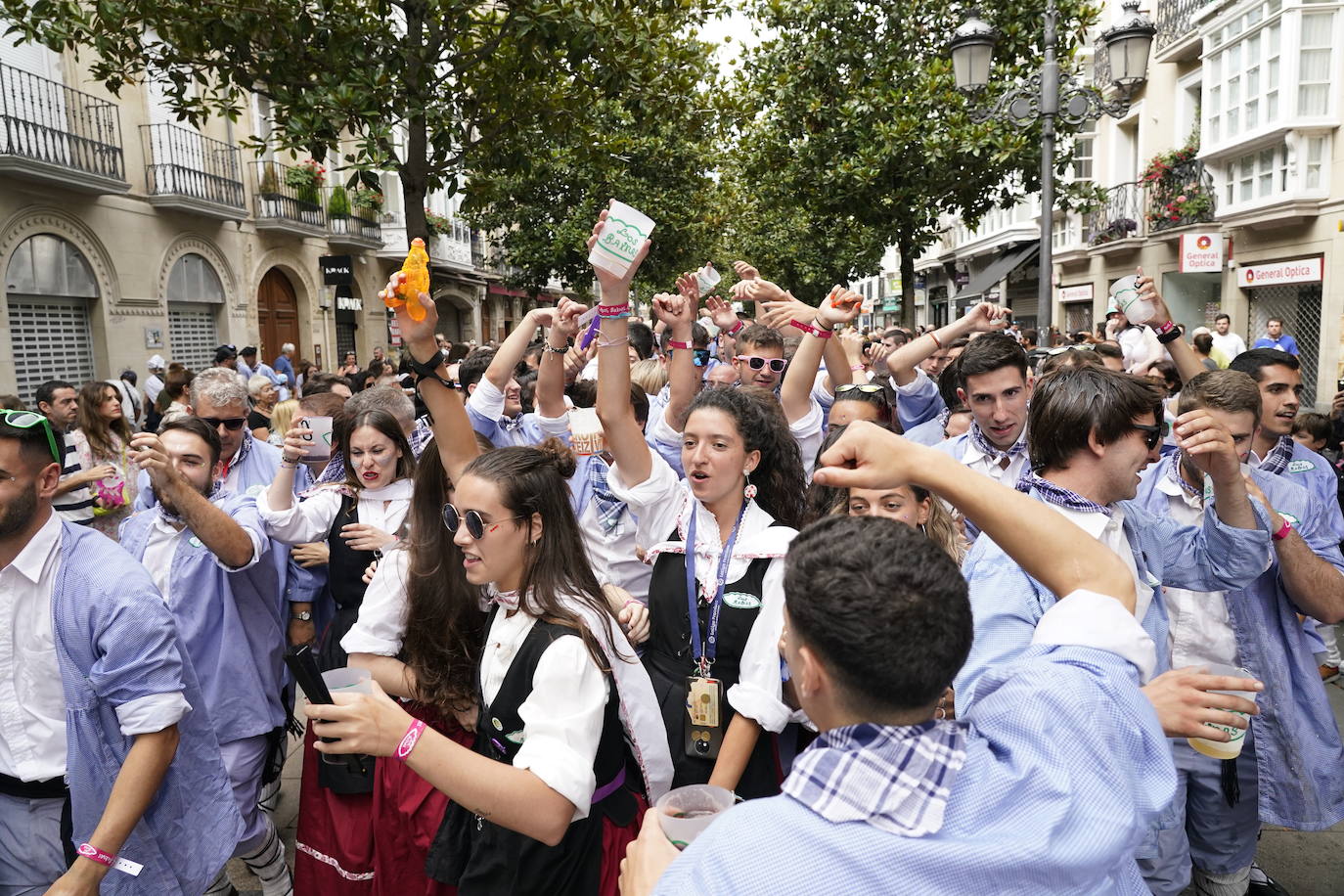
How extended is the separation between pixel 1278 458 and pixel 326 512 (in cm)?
396

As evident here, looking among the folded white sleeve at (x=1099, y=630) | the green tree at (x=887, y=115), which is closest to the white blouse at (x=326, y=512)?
the folded white sleeve at (x=1099, y=630)

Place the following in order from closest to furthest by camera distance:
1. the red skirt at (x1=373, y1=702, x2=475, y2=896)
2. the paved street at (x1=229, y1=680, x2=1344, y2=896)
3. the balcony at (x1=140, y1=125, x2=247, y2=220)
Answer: the red skirt at (x1=373, y1=702, x2=475, y2=896) < the paved street at (x1=229, y1=680, x2=1344, y2=896) < the balcony at (x1=140, y1=125, x2=247, y2=220)

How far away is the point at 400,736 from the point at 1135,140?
26.9 meters

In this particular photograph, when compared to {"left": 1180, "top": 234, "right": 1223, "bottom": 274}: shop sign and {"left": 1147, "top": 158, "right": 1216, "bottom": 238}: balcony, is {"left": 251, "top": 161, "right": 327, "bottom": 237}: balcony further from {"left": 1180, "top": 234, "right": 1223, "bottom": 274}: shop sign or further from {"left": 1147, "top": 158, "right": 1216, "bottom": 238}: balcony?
{"left": 1147, "top": 158, "right": 1216, "bottom": 238}: balcony

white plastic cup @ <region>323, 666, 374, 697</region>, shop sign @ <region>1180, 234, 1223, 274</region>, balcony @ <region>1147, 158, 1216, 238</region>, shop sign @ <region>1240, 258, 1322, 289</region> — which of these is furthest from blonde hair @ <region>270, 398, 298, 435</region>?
balcony @ <region>1147, 158, 1216, 238</region>

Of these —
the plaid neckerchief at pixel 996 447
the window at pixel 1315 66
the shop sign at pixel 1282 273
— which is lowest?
the plaid neckerchief at pixel 996 447

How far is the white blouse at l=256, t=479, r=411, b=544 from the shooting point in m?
3.61

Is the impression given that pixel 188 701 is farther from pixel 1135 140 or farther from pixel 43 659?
pixel 1135 140

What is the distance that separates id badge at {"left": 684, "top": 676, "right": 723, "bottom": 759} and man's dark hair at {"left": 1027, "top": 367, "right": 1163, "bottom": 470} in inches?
45.2

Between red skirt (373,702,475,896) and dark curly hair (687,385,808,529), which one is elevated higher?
dark curly hair (687,385,808,529)

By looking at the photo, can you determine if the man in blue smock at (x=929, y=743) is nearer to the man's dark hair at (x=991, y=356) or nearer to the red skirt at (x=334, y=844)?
the red skirt at (x=334, y=844)

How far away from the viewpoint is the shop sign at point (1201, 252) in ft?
57.8

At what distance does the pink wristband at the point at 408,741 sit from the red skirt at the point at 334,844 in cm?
137

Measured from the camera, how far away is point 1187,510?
3.27 meters
